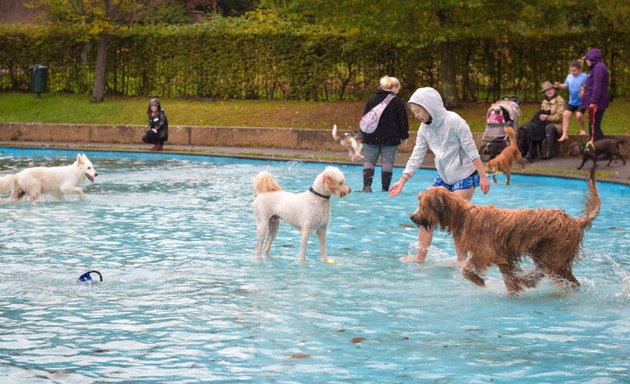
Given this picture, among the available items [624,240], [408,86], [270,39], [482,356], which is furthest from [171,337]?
[270,39]

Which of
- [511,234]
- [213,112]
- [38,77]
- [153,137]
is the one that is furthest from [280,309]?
[38,77]

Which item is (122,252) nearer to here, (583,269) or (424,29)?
(583,269)

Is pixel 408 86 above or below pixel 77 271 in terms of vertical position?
above

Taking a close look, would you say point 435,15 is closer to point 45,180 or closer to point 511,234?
point 45,180

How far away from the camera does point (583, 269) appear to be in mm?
11352

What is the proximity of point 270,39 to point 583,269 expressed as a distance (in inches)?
870

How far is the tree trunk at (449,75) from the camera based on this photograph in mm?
28094

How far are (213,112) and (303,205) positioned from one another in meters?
20.1

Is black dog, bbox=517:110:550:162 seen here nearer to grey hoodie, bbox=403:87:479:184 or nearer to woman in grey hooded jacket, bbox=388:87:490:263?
woman in grey hooded jacket, bbox=388:87:490:263

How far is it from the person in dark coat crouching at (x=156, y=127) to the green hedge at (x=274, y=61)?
6049 mm

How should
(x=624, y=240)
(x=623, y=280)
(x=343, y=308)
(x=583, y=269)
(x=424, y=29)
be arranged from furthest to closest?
(x=424, y=29) < (x=624, y=240) < (x=583, y=269) < (x=623, y=280) < (x=343, y=308)

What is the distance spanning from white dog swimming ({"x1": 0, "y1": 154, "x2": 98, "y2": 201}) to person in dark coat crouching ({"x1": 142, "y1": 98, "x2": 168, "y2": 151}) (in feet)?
31.2

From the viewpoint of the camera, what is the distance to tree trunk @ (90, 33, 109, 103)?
33.7m

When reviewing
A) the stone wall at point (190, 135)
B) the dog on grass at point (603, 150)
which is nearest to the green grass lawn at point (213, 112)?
the stone wall at point (190, 135)
